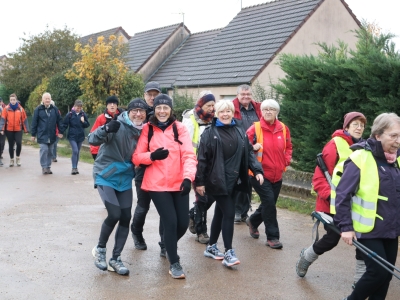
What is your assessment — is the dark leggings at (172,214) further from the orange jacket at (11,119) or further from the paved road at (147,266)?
the orange jacket at (11,119)

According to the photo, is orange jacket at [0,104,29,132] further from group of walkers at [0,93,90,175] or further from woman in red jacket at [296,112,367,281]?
woman in red jacket at [296,112,367,281]

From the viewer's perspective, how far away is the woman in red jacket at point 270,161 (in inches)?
Result: 313

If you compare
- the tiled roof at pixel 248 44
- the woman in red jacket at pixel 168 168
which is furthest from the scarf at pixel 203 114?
the tiled roof at pixel 248 44

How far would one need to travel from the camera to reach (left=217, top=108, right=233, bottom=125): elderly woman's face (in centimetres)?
702

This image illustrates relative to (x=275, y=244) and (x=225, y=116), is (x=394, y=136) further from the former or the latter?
(x=275, y=244)

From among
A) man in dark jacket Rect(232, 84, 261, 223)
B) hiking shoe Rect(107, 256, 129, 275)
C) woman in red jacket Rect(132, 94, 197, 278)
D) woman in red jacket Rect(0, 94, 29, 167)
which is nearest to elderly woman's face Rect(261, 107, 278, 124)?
man in dark jacket Rect(232, 84, 261, 223)

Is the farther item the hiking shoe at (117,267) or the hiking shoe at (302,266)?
the hiking shoe at (117,267)

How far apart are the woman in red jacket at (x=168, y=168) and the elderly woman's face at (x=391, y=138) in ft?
7.09

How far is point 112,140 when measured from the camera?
21.9ft

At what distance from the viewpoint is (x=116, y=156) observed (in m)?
6.69

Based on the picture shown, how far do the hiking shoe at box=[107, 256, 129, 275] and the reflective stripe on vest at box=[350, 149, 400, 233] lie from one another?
8.96ft

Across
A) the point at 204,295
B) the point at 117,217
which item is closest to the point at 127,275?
the point at 117,217

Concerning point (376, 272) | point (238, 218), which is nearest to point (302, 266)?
point (376, 272)

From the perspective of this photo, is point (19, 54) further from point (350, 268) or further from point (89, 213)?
point (350, 268)
